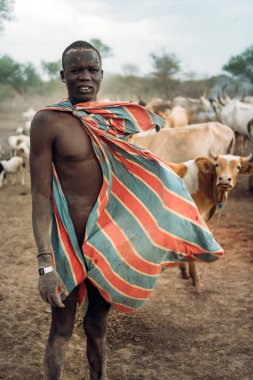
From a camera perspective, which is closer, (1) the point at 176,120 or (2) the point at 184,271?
(2) the point at 184,271

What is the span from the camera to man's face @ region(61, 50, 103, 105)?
2.25 meters

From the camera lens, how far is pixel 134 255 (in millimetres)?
2254

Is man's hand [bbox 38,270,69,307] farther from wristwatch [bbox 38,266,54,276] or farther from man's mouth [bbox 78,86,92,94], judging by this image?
man's mouth [bbox 78,86,92,94]

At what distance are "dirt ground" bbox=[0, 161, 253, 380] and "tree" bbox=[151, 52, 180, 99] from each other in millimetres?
31297

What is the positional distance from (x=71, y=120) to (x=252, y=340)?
2198 millimetres

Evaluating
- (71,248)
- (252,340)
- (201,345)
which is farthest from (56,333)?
(252,340)

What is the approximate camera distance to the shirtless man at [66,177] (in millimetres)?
2117

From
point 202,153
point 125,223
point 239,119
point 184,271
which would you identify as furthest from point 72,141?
point 239,119

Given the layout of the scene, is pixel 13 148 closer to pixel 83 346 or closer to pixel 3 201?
pixel 3 201

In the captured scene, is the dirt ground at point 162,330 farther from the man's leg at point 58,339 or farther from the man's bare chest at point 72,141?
the man's bare chest at point 72,141

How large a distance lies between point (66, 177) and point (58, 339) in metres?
0.78

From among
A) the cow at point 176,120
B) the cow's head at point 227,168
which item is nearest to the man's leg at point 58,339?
the cow's head at point 227,168

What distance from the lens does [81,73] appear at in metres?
2.25

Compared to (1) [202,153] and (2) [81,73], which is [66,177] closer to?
(2) [81,73]
